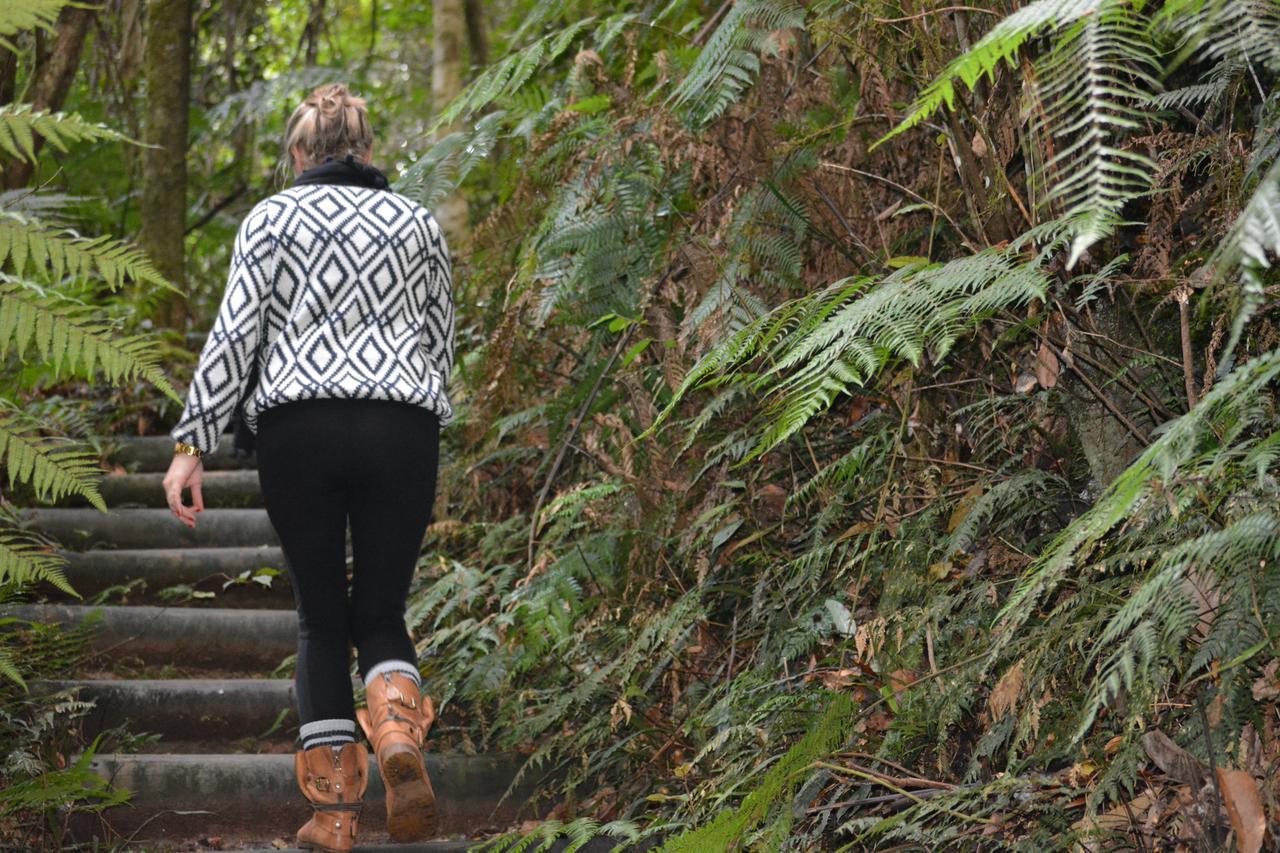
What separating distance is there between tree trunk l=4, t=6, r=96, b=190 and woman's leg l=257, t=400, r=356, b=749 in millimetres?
4481

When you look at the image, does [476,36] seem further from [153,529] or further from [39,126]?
[39,126]

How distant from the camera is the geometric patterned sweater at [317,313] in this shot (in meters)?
3.06

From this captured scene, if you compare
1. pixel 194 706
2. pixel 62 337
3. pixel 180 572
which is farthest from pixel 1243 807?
pixel 180 572

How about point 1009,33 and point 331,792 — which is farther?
point 331,792

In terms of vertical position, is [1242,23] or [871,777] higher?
[1242,23]

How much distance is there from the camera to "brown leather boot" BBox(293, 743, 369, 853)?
3148mm

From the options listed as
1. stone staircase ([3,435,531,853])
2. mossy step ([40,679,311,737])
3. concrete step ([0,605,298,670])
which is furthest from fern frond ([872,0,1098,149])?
concrete step ([0,605,298,670])

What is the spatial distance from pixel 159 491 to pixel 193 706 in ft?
A: 6.39

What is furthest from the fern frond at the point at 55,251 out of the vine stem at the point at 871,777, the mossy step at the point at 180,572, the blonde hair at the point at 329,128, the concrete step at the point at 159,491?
the concrete step at the point at 159,491

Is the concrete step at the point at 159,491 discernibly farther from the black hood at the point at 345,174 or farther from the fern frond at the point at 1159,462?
the fern frond at the point at 1159,462

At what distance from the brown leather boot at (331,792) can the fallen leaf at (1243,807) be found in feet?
6.91

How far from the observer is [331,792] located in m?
3.15

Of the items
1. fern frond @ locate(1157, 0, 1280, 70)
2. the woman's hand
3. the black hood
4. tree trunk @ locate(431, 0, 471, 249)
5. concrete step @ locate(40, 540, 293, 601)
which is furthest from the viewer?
tree trunk @ locate(431, 0, 471, 249)

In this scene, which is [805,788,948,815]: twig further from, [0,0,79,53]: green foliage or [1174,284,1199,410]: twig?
[0,0,79,53]: green foliage
